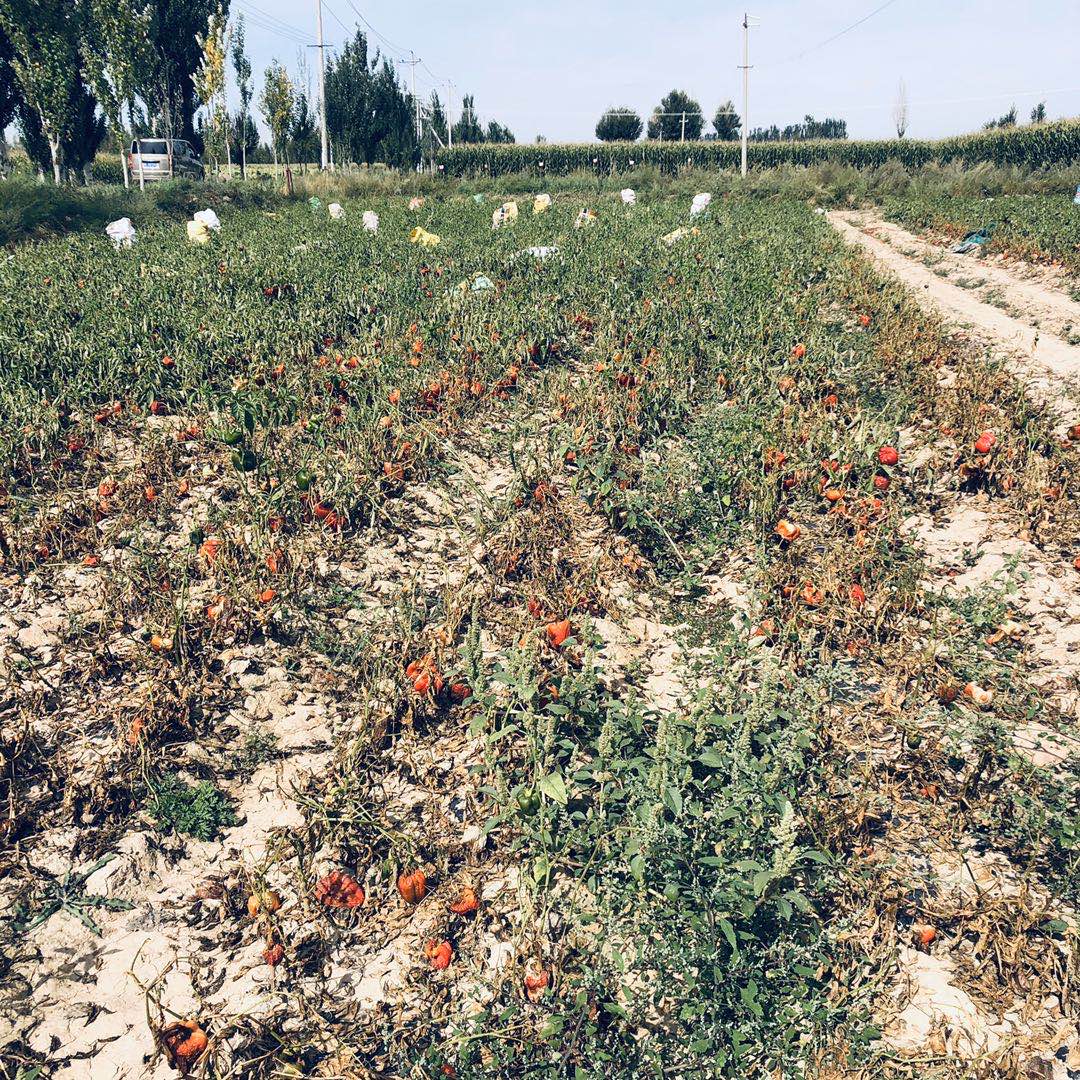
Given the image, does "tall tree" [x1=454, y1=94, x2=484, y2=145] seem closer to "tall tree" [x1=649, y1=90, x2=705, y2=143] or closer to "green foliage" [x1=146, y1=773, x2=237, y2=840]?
"tall tree" [x1=649, y1=90, x2=705, y2=143]

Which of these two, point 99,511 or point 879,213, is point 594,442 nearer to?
point 99,511

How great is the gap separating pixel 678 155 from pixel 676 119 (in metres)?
17.3

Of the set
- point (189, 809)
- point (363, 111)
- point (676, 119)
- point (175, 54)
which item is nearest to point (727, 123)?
point (676, 119)

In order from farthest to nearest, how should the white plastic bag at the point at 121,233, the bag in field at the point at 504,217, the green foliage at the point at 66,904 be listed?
the bag in field at the point at 504,217 → the white plastic bag at the point at 121,233 → the green foliage at the point at 66,904

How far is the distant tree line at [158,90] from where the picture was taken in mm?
18953

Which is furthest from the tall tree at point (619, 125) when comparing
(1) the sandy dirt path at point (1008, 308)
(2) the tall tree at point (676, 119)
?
(1) the sandy dirt path at point (1008, 308)

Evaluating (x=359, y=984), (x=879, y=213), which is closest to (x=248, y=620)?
(x=359, y=984)

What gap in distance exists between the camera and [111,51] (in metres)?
21.0

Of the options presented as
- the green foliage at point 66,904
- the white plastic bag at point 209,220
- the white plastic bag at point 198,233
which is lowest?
the green foliage at point 66,904

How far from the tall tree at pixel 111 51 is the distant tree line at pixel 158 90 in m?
0.03

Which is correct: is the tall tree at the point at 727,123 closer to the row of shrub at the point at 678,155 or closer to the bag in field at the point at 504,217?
the row of shrub at the point at 678,155

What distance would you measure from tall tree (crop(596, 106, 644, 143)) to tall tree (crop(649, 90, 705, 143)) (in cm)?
111

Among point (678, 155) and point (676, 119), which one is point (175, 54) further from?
point (676, 119)

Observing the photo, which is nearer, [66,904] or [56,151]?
[66,904]
